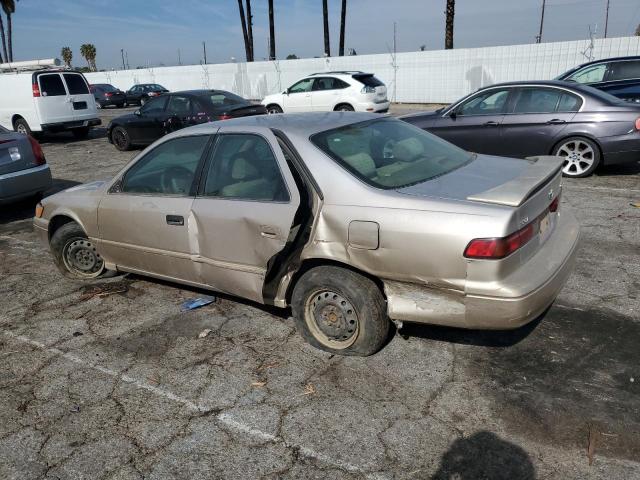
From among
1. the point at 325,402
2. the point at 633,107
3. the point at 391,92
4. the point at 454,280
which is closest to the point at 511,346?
the point at 454,280

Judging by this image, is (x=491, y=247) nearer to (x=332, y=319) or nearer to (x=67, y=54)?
(x=332, y=319)

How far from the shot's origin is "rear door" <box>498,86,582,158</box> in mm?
7961

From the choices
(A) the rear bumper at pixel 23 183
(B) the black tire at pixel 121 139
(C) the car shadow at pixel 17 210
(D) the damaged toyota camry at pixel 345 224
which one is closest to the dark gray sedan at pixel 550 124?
(D) the damaged toyota camry at pixel 345 224

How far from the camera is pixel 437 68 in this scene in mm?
24234

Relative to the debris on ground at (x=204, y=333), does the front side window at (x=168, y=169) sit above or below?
above

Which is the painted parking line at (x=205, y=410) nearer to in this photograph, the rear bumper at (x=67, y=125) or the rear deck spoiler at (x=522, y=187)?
the rear deck spoiler at (x=522, y=187)

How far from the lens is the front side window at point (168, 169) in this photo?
4.13 metres

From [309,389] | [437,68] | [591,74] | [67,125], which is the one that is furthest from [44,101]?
[437,68]

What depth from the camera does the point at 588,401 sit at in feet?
9.86

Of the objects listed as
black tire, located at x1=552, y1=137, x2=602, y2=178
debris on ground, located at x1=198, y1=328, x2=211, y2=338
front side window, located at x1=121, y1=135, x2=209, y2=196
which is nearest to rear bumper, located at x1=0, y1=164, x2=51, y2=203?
front side window, located at x1=121, y1=135, x2=209, y2=196

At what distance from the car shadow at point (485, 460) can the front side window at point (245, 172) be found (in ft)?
5.96

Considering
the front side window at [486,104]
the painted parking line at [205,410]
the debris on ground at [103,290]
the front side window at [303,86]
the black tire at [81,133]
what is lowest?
the painted parking line at [205,410]

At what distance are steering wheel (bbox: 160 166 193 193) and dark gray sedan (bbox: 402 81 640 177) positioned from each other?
571cm

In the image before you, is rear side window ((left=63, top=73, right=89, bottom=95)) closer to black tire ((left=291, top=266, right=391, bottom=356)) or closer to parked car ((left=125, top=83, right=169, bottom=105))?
black tire ((left=291, top=266, right=391, bottom=356))
